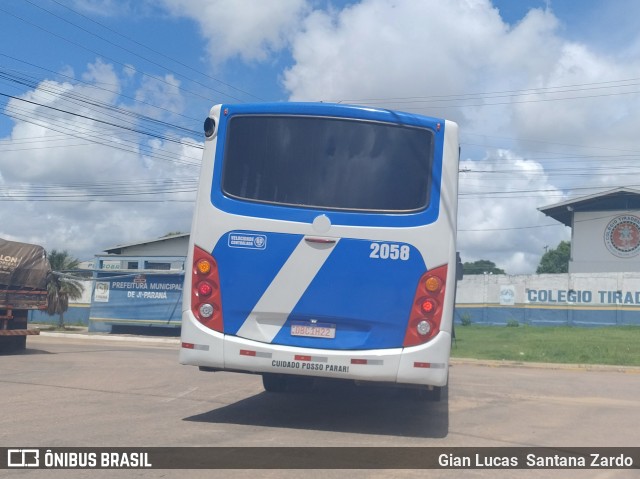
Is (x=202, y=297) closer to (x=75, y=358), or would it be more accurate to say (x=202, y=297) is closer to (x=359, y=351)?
(x=359, y=351)

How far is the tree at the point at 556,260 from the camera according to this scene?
9175cm

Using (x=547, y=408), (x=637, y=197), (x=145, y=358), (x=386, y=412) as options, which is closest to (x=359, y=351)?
(x=386, y=412)

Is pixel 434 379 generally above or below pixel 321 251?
below

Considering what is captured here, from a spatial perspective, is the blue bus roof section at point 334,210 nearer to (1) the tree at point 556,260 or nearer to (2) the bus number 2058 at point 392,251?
(2) the bus number 2058 at point 392,251

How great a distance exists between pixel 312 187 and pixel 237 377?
5.99 meters

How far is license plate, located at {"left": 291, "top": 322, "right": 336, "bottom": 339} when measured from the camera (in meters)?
7.59

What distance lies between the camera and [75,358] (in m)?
17.0

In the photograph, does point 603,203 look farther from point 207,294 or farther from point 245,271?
point 207,294

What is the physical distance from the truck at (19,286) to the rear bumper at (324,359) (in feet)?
35.3

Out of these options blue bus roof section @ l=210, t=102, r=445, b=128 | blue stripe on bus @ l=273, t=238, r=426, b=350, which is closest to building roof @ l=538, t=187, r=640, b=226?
blue bus roof section @ l=210, t=102, r=445, b=128

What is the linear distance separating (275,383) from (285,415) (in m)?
1.68

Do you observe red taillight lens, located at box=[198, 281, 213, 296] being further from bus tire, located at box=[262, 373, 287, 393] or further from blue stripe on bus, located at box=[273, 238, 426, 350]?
bus tire, located at box=[262, 373, 287, 393]

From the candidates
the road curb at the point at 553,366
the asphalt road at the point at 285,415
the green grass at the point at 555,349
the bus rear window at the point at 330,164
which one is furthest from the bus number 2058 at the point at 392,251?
the green grass at the point at 555,349

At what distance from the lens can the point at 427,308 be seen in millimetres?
7492
